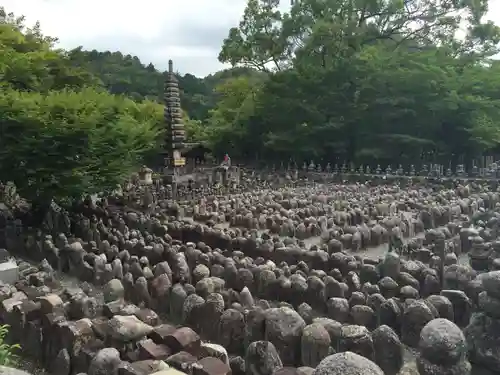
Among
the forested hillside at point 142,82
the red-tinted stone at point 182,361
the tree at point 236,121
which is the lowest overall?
the red-tinted stone at point 182,361

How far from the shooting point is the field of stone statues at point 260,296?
468cm

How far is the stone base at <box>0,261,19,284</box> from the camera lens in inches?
317

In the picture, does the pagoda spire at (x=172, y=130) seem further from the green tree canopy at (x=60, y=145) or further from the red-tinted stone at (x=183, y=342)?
the red-tinted stone at (x=183, y=342)

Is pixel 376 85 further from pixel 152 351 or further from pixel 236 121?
pixel 152 351

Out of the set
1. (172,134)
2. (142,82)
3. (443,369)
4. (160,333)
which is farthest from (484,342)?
(142,82)

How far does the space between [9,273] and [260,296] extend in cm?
411

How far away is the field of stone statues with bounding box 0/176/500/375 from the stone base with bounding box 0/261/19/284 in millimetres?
184

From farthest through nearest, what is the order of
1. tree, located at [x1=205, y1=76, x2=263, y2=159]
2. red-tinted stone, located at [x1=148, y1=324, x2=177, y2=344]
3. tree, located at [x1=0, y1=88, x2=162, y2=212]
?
tree, located at [x1=205, y1=76, x2=263, y2=159] → tree, located at [x1=0, y1=88, x2=162, y2=212] → red-tinted stone, located at [x1=148, y1=324, x2=177, y2=344]

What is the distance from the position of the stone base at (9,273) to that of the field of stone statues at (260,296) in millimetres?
184

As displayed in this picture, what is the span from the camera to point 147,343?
490 cm

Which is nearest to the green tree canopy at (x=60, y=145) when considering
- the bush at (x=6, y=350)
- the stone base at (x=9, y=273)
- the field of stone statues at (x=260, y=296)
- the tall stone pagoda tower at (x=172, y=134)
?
the field of stone statues at (x=260, y=296)

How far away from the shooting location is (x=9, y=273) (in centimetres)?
816

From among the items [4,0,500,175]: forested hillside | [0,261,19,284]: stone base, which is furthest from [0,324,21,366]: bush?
[4,0,500,175]: forested hillside

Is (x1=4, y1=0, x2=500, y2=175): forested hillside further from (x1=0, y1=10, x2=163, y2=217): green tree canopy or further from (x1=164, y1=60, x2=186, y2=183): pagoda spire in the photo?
(x1=0, y1=10, x2=163, y2=217): green tree canopy
